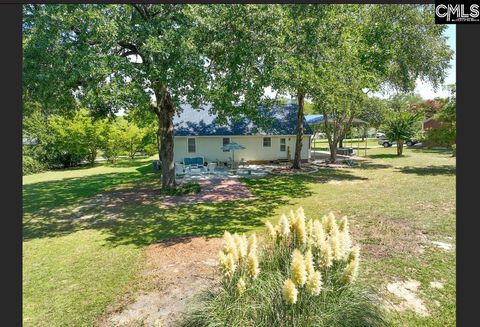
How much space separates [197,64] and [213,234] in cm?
578

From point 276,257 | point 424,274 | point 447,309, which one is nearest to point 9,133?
point 276,257

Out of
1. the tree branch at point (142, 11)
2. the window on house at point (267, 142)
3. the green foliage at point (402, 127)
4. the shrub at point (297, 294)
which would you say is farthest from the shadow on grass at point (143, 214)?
the green foliage at point (402, 127)

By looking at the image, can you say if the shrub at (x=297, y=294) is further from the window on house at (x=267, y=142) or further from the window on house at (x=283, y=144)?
the window on house at (x=283, y=144)

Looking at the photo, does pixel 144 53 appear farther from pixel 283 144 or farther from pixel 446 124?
pixel 446 124

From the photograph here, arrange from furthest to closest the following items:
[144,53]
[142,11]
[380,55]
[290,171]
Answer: [290,171] < [380,55] < [142,11] < [144,53]

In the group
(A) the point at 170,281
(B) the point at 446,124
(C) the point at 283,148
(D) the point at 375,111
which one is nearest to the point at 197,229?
(A) the point at 170,281

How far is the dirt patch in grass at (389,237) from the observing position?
7406 mm

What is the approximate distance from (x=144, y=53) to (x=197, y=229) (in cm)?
620

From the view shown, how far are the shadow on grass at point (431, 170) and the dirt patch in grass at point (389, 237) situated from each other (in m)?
12.1

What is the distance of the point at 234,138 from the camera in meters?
24.6

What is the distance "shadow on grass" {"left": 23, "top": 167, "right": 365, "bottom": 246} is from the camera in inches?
368

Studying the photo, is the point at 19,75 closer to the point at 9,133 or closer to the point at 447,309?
the point at 9,133

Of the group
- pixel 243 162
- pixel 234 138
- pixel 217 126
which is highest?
pixel 217 126

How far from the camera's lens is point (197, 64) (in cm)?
1007
